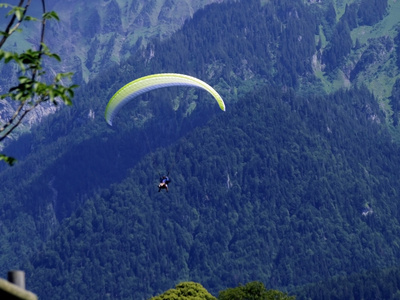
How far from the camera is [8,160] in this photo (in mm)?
20250

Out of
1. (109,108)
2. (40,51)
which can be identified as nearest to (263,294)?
(109,108)

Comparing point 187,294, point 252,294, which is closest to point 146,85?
point 252,294

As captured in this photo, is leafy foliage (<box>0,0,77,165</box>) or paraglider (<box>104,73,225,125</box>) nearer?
leafy foliage (<box>0,0,77,165</box>)

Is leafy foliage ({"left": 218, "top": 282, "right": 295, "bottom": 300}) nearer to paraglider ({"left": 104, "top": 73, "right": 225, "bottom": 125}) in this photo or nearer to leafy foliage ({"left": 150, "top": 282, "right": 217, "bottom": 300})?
leafy foliage ({"left": 150, "top": 282, "right": 217, "bottom": 300})

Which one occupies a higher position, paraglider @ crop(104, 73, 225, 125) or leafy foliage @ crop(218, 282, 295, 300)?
leafy foliage @ crop(218, 282, 295, 300)

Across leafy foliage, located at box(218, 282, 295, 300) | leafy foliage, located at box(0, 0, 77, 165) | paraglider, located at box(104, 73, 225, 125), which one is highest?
leafy foliage, located at box(218, 282, 295, 300)

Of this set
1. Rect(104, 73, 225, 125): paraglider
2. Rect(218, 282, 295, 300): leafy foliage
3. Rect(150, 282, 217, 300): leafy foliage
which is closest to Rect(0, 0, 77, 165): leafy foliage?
Rect(104, 73, 225, 125): paraglider

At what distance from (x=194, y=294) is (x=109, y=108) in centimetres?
6020

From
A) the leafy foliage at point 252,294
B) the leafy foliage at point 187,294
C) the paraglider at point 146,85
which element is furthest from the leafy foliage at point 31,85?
the leafy foliage at point 187,294

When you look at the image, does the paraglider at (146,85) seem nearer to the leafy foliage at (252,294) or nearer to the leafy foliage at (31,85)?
the leafy foliage at (252,294)

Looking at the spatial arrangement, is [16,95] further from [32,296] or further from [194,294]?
[194,294]

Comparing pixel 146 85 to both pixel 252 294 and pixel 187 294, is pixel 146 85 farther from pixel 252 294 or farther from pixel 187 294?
pixel 187 294

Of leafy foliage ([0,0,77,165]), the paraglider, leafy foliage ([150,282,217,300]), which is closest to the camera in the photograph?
leafy foliage ([0,0,77,165])

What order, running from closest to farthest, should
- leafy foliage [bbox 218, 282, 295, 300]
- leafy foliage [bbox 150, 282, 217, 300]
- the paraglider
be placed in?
the paraglider
leafy foliage [bbox 218, 282, 295, 300]
leafy foliage [bbox 150, 282, 217, 300]
